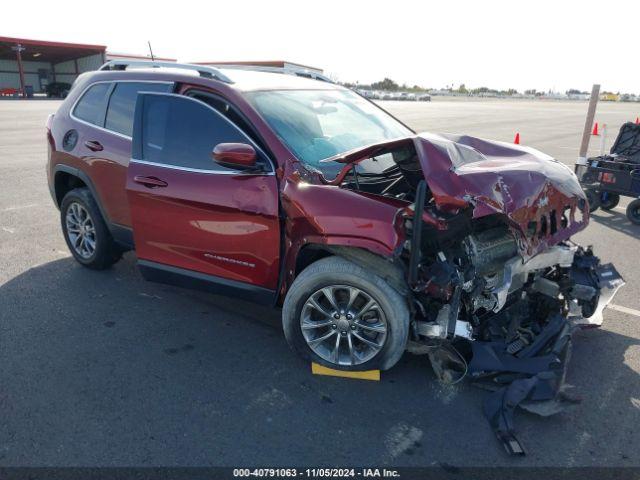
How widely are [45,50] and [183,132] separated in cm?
5819

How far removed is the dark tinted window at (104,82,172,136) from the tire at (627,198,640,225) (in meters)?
6.93

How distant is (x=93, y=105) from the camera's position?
16.0 ft

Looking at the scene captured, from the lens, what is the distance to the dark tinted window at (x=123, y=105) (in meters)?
4.49

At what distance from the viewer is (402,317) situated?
3221mm

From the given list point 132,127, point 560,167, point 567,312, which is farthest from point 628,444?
point 132,127

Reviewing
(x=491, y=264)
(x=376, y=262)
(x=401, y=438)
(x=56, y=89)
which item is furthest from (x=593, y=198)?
(x=56, y=89)

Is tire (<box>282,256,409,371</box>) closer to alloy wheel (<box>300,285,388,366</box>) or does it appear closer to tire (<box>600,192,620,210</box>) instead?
alloy wheel (<box>300,285,388,366</box>)

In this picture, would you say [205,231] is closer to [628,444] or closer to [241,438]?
[241,438]

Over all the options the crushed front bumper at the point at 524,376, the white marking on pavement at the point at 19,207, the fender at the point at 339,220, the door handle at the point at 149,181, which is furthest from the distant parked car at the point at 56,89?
the crushed front bumper at the point at 524,376

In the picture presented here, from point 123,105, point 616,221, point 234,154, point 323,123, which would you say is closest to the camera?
point 234,154

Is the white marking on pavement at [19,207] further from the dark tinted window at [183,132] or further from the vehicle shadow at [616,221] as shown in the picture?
the vehicle shadow at [616,221]

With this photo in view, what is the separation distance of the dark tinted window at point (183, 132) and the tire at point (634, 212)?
6.45 meters

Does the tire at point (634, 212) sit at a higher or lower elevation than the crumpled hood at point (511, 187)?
lower

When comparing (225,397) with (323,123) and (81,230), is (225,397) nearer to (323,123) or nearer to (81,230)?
(323,123)
